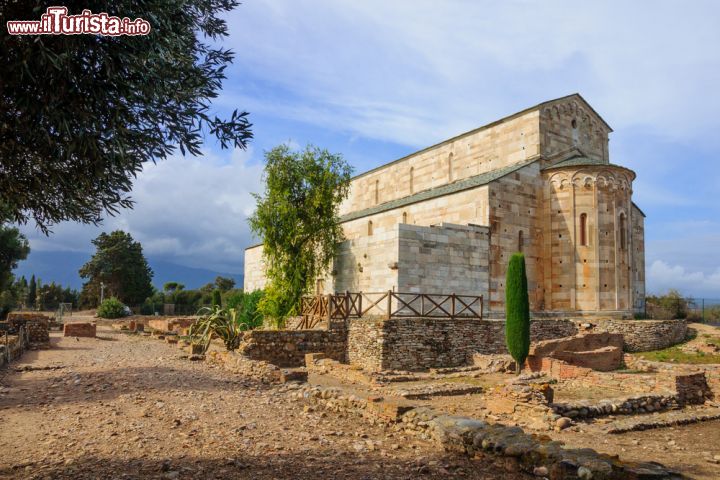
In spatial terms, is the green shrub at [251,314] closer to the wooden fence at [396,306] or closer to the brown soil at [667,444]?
the wooden fence at [396,306]

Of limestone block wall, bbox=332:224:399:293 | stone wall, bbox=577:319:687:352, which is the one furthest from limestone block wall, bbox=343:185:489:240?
stone wall, bbox=577:319:687:352

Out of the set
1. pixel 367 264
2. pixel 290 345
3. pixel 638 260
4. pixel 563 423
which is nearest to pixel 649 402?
pixel 563 423

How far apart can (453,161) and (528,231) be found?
8117 millimetres

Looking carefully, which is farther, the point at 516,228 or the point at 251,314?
the point at 251,314

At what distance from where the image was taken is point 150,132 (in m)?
5.93

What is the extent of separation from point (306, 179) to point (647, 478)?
75.2ft

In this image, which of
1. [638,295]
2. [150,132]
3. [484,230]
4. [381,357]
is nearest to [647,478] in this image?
[150,132]

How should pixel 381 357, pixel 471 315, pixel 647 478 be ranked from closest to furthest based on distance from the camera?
pixel 647 478 < pixel 381 357 < pixel 471 315

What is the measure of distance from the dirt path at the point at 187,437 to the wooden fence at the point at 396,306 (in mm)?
9078

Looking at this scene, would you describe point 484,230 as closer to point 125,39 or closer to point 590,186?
point 590,186

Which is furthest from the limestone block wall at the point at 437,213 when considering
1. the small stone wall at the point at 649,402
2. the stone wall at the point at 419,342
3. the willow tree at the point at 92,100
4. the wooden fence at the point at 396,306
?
the willow tree at the point at 92,100

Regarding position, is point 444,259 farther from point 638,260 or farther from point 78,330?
point 78,330

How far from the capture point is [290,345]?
19.0 meters

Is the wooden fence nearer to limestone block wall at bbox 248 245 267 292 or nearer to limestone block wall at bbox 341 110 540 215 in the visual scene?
limestone block wall at bbox 341 110 540 215
